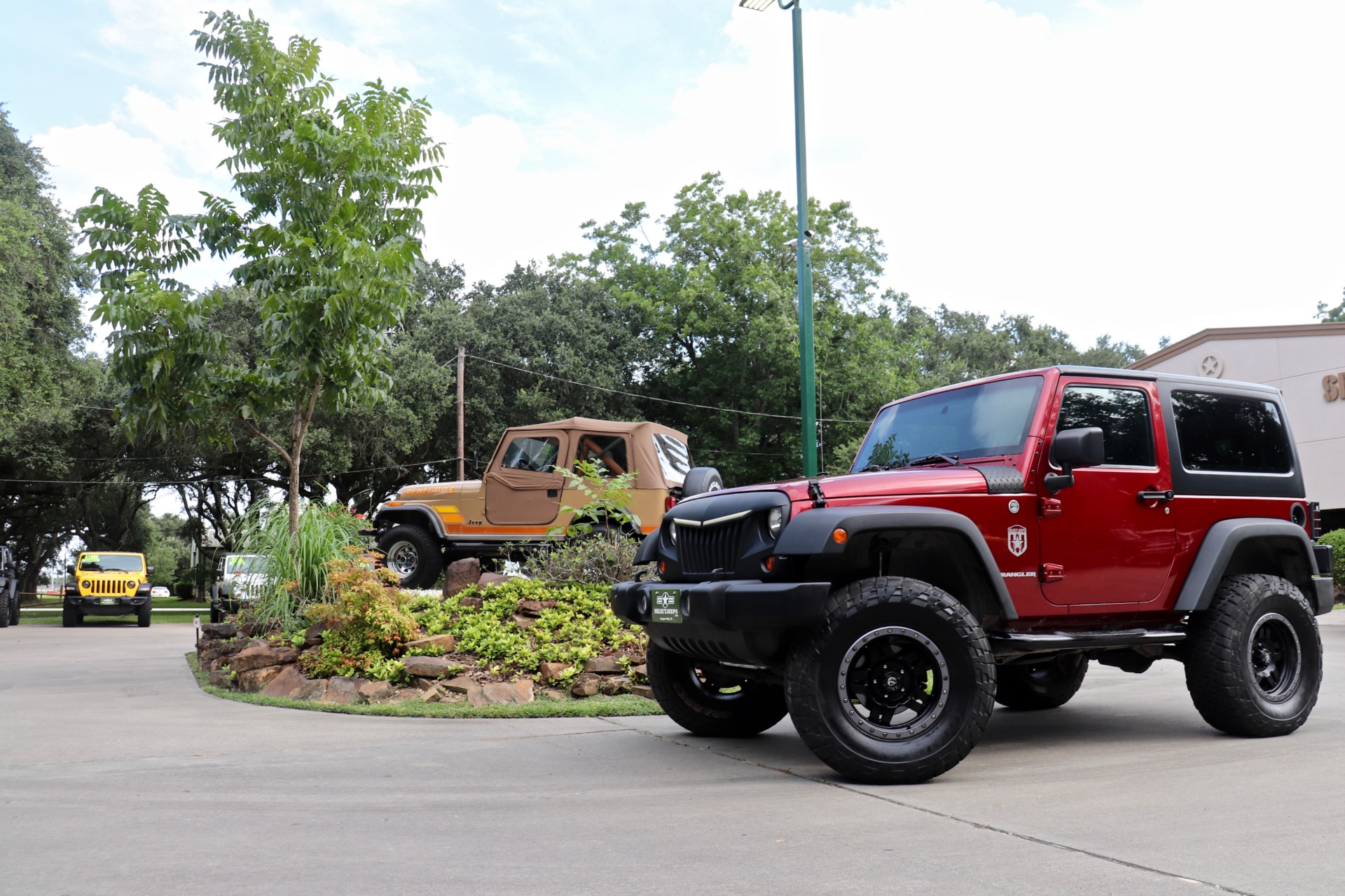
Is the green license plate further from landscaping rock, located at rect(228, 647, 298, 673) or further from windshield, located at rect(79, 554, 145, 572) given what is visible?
windshield, located at rect(79, 554, 145, 572)

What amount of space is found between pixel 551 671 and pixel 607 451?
497 cm

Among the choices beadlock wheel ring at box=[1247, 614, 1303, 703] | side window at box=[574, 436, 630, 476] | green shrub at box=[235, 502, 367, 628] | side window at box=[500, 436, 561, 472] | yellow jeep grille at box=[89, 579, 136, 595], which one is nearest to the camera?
beadlock wheel ring at box=[1247, 614, 1303, 703]

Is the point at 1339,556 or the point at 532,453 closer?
the point at 532,453

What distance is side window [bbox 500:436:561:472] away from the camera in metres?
13.4

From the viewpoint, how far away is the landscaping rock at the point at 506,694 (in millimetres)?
8156

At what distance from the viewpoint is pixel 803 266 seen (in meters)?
12.5

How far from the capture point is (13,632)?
75.1 feet

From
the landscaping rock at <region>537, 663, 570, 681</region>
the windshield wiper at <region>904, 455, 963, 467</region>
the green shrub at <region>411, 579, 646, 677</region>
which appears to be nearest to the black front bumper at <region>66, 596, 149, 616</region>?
the green shrub at <region>411, 579, 646, 677</region>

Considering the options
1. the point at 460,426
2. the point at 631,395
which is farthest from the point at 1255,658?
the point at 631,395

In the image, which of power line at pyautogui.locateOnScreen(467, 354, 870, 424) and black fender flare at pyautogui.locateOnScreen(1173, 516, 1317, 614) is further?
power line at pyautogui.locateOnScreen(467, 354, 870, 424)

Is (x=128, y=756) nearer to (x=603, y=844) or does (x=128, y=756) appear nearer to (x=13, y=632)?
(x=603, y=844)

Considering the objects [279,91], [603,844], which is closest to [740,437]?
[279,91]

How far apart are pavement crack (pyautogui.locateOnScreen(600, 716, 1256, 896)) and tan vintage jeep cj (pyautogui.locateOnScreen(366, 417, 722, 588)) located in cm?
682

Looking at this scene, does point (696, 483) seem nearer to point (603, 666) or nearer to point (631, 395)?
point (603, 666)
